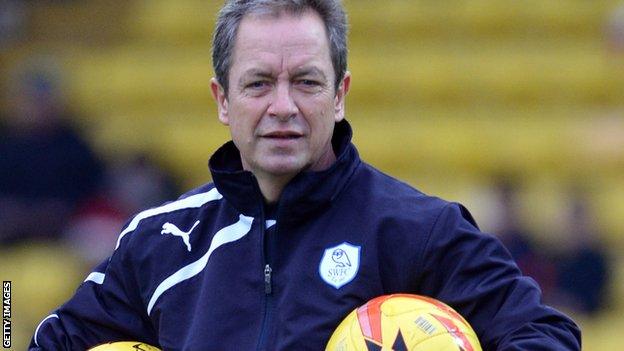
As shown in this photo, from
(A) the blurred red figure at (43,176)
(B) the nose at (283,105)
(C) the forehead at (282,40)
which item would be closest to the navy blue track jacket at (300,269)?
(B) the nose at (283,105)

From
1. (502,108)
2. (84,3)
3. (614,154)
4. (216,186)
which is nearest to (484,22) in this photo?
(502,108)

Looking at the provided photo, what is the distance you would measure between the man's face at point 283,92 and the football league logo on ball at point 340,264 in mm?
245

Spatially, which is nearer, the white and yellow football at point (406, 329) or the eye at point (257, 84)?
the white and yellow football at point (406, 329)

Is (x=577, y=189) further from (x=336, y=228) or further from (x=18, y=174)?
(x=336, y=228)

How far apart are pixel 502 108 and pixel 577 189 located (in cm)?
160

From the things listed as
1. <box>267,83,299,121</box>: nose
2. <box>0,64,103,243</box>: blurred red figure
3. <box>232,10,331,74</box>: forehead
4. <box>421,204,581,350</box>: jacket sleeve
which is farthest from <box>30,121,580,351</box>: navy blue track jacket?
<box>0,64,103,243</box>: blurred red figure

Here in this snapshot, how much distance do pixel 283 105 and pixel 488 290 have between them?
691 millimetres

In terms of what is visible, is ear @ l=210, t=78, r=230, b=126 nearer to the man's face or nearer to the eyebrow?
the man's face

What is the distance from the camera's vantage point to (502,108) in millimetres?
10734

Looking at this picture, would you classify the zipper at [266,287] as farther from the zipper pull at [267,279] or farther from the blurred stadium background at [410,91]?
the blurred stadium background at [410,91]

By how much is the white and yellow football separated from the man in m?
0.10

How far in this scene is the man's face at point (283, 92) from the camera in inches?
146

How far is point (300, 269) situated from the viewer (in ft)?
12.0

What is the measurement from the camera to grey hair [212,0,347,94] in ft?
12.4
